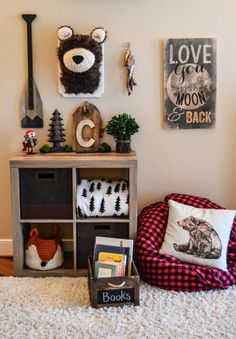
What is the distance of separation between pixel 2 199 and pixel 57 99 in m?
0.78

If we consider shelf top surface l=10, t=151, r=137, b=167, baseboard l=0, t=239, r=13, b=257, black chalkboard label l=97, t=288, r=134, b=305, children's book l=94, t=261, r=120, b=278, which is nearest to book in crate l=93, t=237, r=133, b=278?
children's book l=94, t=261, r=120, b=278

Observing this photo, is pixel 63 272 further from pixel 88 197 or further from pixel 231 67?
pixel 231 67

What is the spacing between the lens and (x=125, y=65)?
8.54ft

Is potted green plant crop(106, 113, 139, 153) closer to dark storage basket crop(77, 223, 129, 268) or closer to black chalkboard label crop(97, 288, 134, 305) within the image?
dark storage basket crop(77, 223, 129, 268)

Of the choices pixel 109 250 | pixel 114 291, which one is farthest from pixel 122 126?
pixel 114 291

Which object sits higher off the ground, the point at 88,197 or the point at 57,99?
the point at 57,99

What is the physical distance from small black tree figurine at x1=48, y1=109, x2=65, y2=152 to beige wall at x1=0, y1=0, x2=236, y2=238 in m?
0.09

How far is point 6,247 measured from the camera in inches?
110

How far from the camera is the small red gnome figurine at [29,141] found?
254 centimetres

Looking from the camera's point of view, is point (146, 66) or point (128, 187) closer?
point (128, 187)

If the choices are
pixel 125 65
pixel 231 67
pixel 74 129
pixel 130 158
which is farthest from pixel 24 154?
pixel 231 67

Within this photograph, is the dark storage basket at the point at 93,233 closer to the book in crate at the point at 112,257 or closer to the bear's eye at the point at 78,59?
the book in crate at the point at 112,257

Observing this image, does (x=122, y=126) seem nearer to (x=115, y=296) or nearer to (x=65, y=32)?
(x=65, y=32)

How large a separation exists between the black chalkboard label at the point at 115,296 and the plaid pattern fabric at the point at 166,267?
0.23 metres
